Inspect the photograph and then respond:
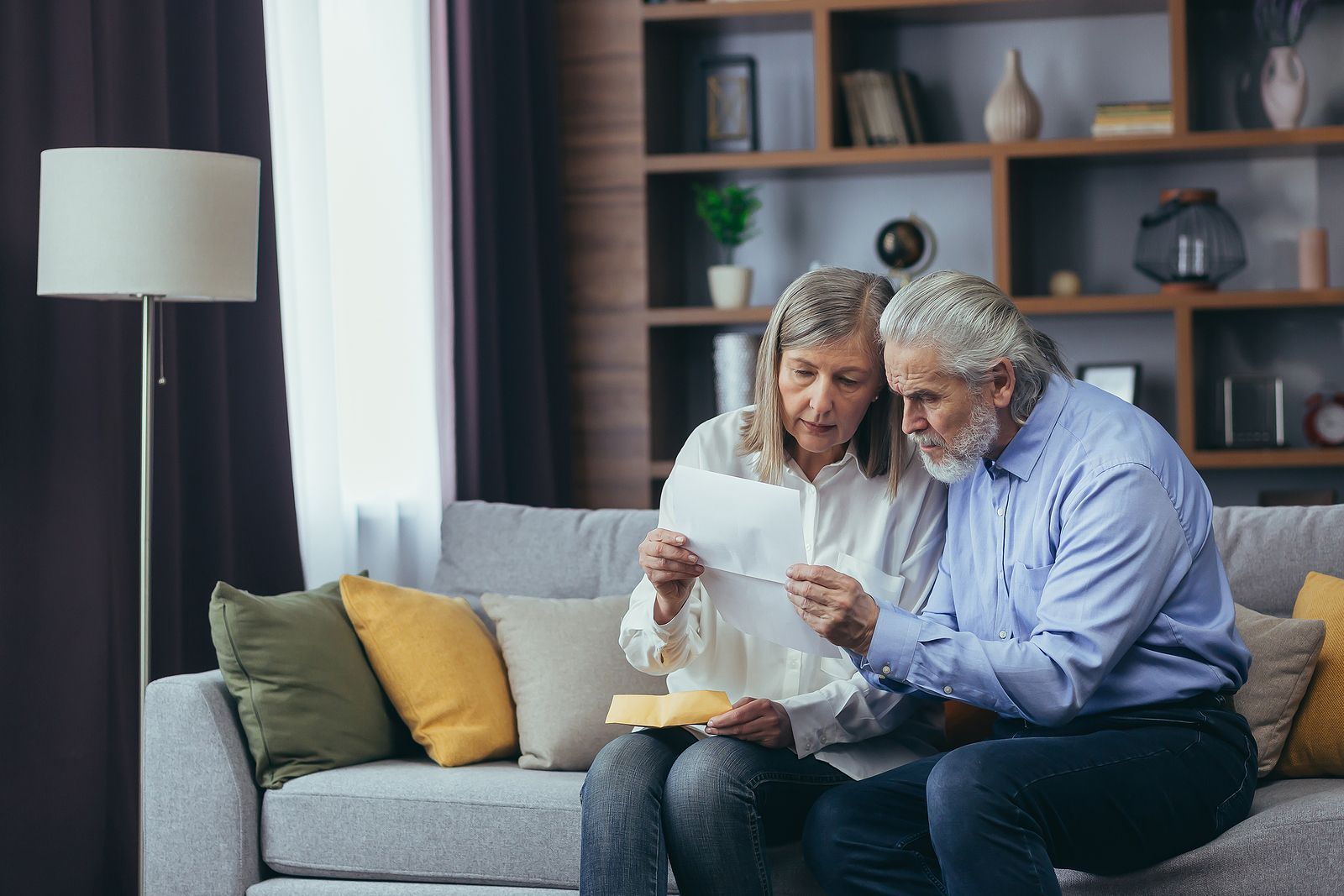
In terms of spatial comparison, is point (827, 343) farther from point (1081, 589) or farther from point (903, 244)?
point (903, 244)

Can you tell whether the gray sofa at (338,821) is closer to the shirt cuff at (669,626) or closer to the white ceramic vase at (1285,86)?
the shirt cuff at (669,626)

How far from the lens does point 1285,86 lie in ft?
11.9

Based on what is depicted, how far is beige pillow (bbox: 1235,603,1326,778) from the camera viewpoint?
84.4 inches

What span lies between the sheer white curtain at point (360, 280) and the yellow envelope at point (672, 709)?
134 cm

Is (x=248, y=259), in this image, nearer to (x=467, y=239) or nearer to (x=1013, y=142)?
(x=467, y=239)

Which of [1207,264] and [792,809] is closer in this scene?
[792,809]

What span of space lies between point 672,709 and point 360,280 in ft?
5.66

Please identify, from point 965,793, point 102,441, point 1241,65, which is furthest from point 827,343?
point 1241,65

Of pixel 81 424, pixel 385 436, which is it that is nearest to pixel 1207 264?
pixel 385 436

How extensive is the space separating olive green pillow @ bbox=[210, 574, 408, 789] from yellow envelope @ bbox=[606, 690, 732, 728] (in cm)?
61

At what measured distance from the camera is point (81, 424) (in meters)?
2.46

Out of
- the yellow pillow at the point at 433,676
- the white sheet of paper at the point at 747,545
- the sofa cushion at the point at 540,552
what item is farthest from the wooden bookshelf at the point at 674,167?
the white sheet of paper at the point at 747,545

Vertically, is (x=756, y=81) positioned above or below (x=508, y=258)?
above

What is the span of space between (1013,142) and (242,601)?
93.6 inches
